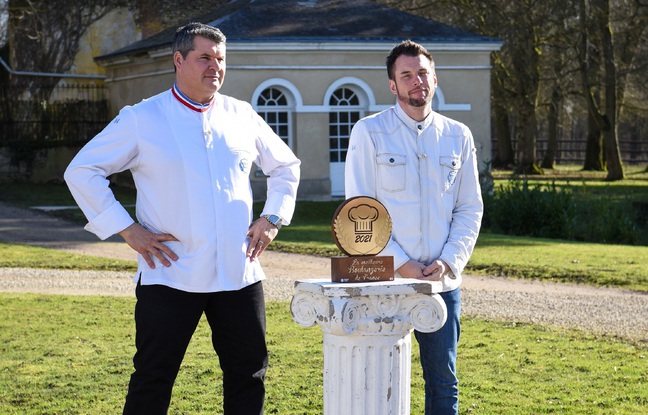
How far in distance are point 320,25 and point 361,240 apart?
2197 cm

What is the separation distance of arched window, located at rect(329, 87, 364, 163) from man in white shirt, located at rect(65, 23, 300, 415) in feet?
68.5

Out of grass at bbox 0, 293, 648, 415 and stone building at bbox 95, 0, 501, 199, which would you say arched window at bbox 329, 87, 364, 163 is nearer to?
stone building at bbox 95, 0, 501, 199

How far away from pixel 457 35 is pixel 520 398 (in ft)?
65.2

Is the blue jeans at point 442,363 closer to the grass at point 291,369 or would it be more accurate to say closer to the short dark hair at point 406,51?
the short dark hair at point 406,51

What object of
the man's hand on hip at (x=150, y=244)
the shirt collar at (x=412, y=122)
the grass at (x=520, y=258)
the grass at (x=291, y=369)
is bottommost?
the grass at (x=291, y=369)

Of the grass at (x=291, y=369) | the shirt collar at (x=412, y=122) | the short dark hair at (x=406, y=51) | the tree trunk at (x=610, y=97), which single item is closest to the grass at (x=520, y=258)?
the grass at (x=291, y=369)

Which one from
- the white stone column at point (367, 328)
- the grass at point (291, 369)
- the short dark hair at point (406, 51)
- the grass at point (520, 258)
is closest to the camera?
the white stone column at point (367, 328)

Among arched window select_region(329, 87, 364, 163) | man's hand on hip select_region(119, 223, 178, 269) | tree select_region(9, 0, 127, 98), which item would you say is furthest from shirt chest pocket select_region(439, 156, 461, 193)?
tree select_region(9, 0, 127, 98)

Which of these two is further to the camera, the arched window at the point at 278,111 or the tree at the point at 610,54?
the tree at the point at 610,54

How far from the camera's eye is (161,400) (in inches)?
185

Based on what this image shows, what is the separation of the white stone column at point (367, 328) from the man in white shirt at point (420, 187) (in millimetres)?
321

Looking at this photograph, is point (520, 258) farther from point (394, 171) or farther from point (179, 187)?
→ point (179, 187)

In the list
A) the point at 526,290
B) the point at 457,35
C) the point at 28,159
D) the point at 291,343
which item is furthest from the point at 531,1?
the point at 291,343

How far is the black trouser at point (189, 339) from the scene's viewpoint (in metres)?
4.66
